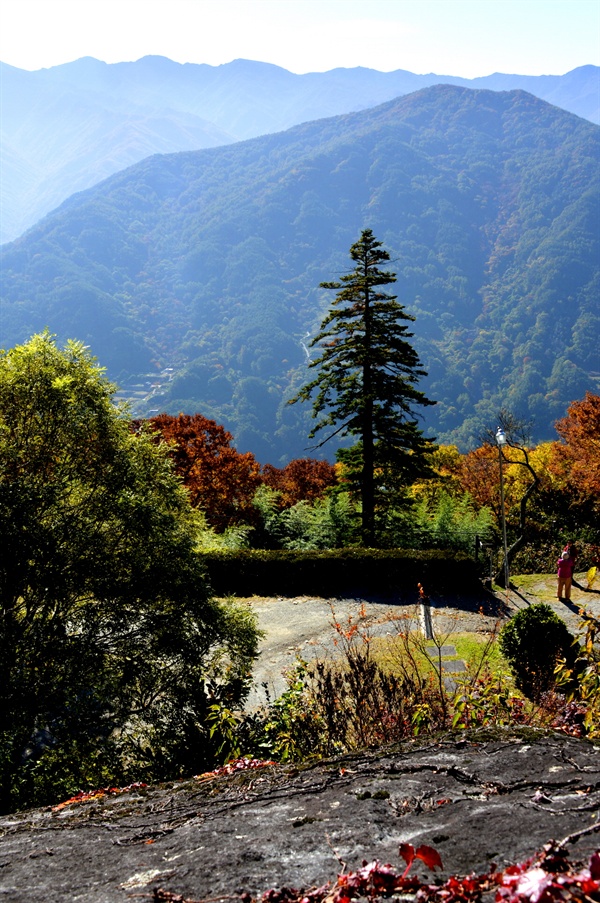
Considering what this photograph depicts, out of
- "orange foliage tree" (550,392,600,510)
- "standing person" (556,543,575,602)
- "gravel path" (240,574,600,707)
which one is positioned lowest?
"gravel path" (240,574,600,707)

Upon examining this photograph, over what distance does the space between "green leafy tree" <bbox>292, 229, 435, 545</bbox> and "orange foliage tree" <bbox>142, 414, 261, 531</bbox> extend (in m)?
9.11

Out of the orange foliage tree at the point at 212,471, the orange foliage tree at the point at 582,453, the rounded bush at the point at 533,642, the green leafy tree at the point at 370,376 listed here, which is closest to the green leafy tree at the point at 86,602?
the rounded bush at the point at 533,642

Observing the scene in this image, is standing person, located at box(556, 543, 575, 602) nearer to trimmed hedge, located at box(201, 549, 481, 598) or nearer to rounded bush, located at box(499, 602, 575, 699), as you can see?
trimmed hedge, located at box(201, 549, 481, 598)

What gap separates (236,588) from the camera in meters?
19.3

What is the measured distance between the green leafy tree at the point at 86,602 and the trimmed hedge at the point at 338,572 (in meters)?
10.6

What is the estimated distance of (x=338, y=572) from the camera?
18.8 metres

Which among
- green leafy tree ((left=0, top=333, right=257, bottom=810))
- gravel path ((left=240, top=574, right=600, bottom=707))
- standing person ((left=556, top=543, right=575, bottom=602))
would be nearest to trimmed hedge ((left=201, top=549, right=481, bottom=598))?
gravel path ((left=240, top=574, right=600, bottom=707))

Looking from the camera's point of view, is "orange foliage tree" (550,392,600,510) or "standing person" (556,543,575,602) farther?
"orange foliage tree" (550,392,600,510)

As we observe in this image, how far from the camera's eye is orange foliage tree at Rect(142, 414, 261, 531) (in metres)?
32.1

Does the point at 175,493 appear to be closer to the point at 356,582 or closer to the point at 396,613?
the point at 396,613

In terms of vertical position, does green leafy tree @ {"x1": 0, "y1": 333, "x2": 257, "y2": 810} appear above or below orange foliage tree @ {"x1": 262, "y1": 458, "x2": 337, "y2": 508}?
below

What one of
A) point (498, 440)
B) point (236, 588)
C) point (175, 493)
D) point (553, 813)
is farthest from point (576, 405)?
point (553, 813)

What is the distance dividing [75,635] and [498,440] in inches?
454

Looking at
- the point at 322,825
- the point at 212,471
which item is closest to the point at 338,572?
the point at 212,471
